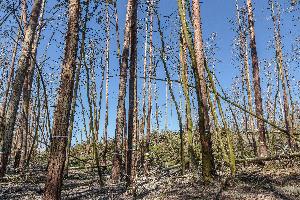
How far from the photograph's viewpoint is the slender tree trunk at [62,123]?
5262 millimetres

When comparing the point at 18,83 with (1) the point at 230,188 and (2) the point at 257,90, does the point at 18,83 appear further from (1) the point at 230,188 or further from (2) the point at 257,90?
(2) the point at 257,90

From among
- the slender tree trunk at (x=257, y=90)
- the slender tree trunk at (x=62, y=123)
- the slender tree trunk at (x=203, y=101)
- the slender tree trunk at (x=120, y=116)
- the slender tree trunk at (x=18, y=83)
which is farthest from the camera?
the slender tree trunk at (x=257, y=90)

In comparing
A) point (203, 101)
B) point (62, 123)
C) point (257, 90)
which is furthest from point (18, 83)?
point (257, 90)

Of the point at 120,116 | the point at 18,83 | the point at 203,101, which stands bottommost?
the point at 203,101

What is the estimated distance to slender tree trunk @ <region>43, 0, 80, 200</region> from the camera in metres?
5.26

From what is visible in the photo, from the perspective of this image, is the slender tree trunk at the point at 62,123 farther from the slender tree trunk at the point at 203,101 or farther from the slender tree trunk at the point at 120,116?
the slender tree trunk at the point at 120,116

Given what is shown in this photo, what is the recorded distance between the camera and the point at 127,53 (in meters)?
10.9

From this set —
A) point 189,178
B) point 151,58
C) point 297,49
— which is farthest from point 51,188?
point 297,49

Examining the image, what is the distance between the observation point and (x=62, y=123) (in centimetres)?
533

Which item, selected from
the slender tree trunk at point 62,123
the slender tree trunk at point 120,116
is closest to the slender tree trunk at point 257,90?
the slender tree trunk at point 120,116

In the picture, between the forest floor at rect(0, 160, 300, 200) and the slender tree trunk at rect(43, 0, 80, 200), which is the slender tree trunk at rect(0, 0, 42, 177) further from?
the slender tree trunk at rect(43, 0, 80, 200)

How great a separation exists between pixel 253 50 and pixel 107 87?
9.26m

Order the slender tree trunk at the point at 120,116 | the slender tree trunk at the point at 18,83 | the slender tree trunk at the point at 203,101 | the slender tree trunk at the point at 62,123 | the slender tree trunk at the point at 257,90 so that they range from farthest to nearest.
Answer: the slender tree trunk at the point at 257,90 < the slender tree trunk at the point at 120,116 < the slender tree trunk at the point at 18,83 < the slender tree trunk at the point at 203,101 < the slender tree trunk at the point at 62,123

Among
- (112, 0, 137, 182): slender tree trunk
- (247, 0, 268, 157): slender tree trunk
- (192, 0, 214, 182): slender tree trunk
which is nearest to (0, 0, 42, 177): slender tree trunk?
(112, 0, 137, 182): slender tree trunk
